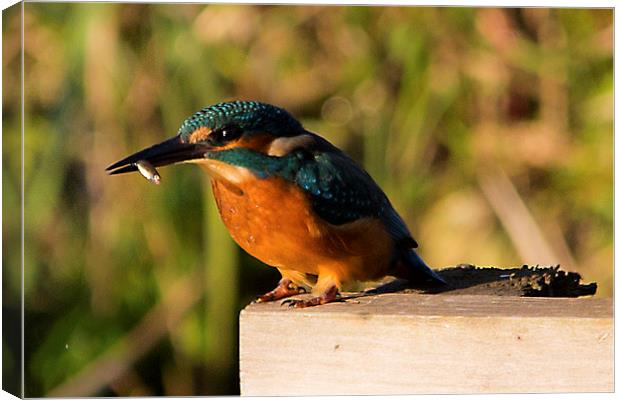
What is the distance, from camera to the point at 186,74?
520cm

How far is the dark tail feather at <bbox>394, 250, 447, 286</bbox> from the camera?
3361 millimetres

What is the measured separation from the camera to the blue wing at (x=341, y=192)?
3117mm

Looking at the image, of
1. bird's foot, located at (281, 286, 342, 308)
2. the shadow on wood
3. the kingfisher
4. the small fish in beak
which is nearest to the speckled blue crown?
the kingfisher

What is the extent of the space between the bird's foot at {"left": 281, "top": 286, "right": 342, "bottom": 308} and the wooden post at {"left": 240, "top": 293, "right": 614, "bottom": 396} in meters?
0.13

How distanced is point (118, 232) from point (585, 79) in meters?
2.05

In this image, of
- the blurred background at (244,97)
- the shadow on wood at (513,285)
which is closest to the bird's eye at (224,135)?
the shadow on wood at (513,285)

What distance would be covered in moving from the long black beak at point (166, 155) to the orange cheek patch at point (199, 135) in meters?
0.01

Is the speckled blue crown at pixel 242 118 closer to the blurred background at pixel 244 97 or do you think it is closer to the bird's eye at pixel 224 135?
the bird's eye at pixel 224 135

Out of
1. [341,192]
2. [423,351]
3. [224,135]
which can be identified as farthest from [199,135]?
[423,351]

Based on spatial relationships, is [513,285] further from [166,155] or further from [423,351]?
[166,155]

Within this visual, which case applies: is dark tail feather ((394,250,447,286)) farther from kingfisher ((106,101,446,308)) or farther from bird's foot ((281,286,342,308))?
bird's foot ((281,286,342,308))

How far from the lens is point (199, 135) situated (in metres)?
2.90

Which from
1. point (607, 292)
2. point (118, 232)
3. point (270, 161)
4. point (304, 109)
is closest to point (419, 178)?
point (304, 109)

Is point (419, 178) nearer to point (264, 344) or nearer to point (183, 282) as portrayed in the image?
point (183, 282)
